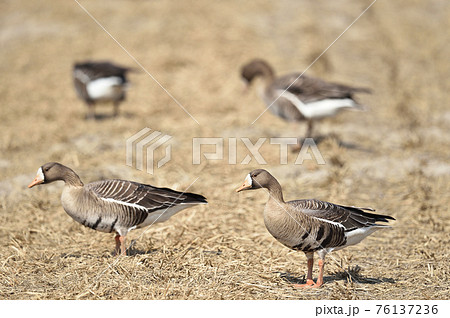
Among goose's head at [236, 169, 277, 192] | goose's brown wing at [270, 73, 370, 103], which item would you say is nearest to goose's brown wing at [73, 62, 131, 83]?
goose's brown wing at [270, 73, 370, 103]

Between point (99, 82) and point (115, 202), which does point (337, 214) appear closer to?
point (115, 202)

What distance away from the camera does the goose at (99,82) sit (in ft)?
48.9

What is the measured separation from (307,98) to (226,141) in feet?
7.16

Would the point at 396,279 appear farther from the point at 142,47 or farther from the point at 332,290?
the point at 142,47

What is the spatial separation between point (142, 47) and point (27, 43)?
16.6ft

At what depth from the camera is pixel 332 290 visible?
617 centimetres

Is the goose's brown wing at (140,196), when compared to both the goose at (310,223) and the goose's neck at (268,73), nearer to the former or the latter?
the goose at (310,223)

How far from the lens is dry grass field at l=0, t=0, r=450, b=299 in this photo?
6.64 m

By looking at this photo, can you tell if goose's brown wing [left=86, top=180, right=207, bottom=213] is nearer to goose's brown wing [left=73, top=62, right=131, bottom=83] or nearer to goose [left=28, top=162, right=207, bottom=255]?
goose [left=28, top=162, right=207, bottom=255]

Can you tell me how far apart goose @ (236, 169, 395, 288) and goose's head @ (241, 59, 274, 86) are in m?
7.58

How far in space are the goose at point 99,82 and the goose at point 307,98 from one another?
14.9ft

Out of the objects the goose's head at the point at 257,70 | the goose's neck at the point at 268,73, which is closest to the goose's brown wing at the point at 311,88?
the goose's neck at the point at 268,73

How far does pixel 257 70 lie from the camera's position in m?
14.0

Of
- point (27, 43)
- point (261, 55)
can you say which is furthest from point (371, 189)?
point (27, 43)
